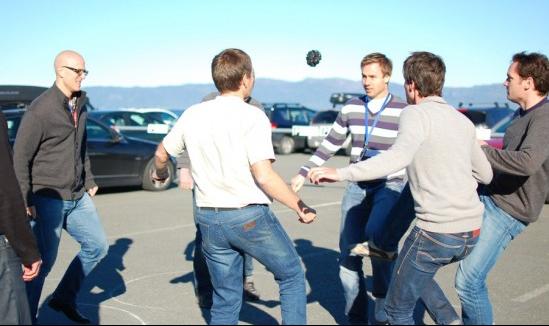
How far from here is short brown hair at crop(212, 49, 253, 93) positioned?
3.75 metres

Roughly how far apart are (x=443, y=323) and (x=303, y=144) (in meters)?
18.9

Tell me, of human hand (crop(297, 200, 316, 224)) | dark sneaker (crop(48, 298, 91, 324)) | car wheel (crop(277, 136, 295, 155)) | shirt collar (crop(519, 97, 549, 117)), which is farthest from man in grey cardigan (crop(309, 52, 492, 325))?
car wheel (crop(277, 136, 295, 155))

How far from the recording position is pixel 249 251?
3.69 m

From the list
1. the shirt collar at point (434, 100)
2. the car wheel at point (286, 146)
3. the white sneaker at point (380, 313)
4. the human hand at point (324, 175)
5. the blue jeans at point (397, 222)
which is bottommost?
the car wheel at point (286, 146)

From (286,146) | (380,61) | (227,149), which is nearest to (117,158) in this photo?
(380,61)

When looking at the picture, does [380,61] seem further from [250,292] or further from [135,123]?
[135,123]

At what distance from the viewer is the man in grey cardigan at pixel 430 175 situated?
3465mm

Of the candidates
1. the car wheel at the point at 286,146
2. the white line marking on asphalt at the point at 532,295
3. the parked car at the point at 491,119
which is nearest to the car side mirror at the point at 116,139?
the parked car at the point at 491,119

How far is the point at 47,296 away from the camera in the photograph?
5.64 meters

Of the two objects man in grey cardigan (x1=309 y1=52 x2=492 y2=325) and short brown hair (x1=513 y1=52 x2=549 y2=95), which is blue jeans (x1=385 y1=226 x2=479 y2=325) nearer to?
man in grey cardigan (x1=309 y1=52 x2=492 y2=325)

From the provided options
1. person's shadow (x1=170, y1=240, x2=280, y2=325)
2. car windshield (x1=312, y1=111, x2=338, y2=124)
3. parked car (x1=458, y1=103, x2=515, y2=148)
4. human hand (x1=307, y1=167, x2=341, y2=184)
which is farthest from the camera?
car windshield (x1=312, y1=111, x2=338, y2=124)

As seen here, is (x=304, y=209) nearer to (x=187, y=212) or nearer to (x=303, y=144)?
(x=187, y=212)

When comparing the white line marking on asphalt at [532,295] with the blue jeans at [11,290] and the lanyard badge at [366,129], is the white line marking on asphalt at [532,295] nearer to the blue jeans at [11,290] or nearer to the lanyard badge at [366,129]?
the lanyard badge at [366,129]

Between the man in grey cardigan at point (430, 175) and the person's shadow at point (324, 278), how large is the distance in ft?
4.77
